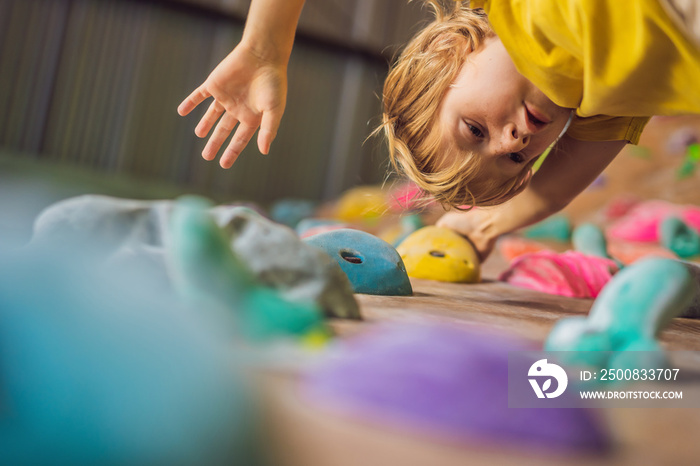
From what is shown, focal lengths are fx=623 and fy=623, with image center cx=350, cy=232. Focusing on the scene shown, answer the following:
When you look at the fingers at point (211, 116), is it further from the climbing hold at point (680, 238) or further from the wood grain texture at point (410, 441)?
the climbing hold at point (680, 238)

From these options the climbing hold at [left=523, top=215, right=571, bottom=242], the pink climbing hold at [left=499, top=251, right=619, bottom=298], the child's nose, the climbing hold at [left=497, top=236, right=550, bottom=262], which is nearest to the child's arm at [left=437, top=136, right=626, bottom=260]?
the pink climbing hold at [left=499, top=251, right=619, bottom=298]

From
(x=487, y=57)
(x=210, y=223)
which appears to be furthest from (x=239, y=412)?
(x=487, y=57)

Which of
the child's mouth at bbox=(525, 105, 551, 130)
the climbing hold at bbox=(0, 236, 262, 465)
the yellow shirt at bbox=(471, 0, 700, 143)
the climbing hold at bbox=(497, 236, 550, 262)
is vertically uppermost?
the yellow shirt at bbox=(471, 0, 700, 143)

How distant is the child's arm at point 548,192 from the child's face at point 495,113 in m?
0.25

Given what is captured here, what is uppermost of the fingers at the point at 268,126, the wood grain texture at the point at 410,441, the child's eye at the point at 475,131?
the child's eye at the point at 475,131

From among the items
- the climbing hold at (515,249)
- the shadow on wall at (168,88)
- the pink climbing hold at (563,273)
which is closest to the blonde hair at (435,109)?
the pink climbing hold at (563,273)

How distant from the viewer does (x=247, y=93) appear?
3.68 feet

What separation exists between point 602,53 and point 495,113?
0.63ft

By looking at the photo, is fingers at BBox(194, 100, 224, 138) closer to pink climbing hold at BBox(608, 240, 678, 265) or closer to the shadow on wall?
pink climbing hold at BBox(608, 240, 678, 265)

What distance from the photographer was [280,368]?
50 cm

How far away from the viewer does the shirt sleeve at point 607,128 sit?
1315mm

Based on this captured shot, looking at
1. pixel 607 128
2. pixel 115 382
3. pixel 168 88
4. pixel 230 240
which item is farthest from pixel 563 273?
pixel 168 88

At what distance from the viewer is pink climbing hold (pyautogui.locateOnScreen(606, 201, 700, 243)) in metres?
2.46

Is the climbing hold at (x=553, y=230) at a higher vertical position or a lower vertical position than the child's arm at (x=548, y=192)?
lower
